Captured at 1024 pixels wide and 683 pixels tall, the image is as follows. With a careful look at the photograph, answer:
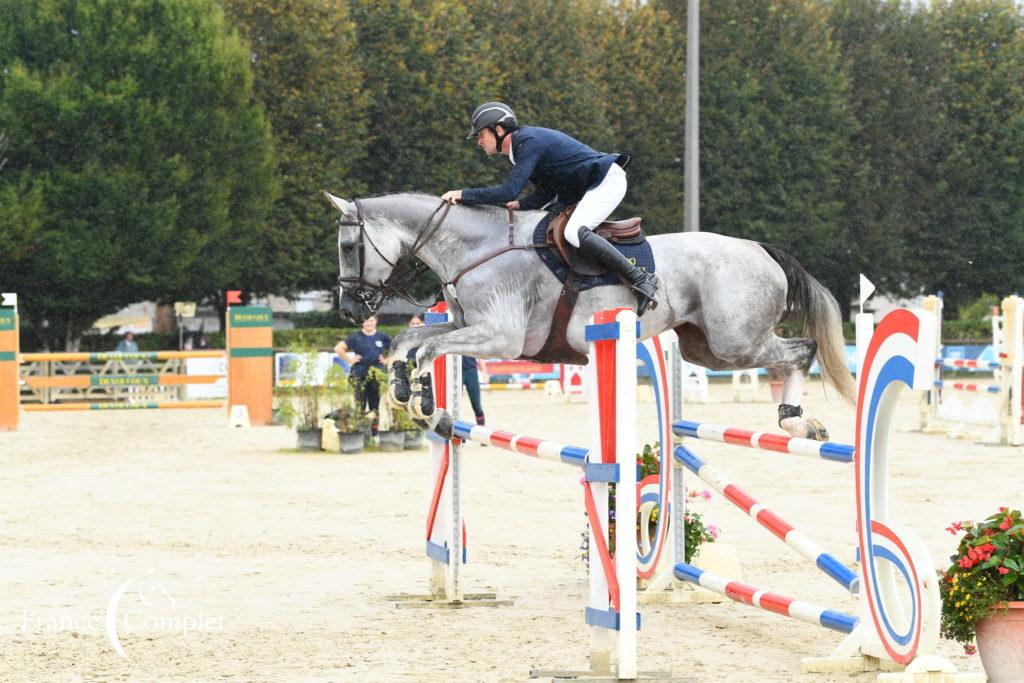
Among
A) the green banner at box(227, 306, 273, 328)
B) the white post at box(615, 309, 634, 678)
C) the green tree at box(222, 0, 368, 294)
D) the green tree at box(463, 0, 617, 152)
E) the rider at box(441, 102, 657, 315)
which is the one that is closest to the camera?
the white post at box(615, 309, 634, 678)

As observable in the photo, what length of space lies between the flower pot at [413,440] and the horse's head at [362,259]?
9600 mm

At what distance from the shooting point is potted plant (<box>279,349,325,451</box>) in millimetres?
17125

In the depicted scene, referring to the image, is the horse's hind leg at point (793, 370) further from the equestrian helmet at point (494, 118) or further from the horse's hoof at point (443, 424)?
the equestrian helmet at point (494, 118)

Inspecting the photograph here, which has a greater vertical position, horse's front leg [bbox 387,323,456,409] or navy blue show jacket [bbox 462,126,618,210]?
navy blue show jacket [bbox 462,126,618,210]

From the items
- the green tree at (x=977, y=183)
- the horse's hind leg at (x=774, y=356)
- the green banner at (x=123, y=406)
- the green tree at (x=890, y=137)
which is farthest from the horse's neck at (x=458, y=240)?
the green tree at (x=977, y=183)

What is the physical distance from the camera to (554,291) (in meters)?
7.32

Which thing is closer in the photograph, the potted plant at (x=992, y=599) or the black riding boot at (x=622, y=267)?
the potted plant at (x=992, y=599)

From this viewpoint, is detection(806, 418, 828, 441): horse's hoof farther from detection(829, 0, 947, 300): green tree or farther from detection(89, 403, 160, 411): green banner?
detection(829, 0, 947, 300): green tree

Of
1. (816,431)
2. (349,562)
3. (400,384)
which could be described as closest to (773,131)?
(349,562)

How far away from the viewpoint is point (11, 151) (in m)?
32.3

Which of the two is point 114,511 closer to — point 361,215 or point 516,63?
point 361,215

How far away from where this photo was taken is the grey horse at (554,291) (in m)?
7.29

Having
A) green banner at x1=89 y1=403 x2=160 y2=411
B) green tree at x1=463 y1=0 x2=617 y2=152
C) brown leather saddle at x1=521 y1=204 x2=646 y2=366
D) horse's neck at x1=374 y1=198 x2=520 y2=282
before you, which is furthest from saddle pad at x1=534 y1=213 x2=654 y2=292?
green tree at x1=463 y1=0 x2=617 y2=152

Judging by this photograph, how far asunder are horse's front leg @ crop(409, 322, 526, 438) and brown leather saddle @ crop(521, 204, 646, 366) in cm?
20
